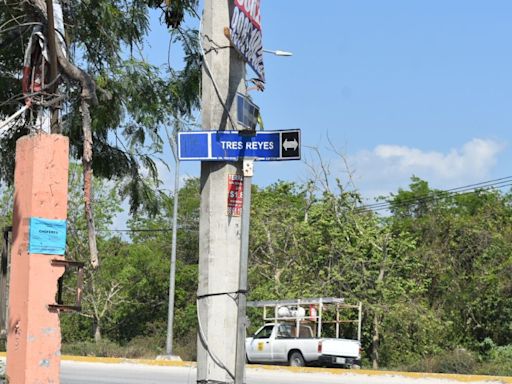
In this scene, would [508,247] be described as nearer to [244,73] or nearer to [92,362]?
[92,362]

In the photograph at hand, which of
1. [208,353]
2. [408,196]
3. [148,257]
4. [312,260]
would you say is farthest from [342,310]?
[408,196]

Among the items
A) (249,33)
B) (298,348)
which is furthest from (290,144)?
(298,348)

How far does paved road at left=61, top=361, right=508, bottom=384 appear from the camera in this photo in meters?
21.3

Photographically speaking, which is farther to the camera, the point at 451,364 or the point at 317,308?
the point at 317,308

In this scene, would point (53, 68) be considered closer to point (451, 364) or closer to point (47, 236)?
point (47, 236)

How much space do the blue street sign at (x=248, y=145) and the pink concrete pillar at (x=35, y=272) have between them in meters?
1.21

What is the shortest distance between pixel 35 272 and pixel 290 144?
7.63 ft

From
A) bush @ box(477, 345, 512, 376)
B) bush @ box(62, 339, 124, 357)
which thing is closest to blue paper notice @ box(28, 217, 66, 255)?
bush @ box(477, 345, 512, 376)

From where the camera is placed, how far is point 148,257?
42.0 meters

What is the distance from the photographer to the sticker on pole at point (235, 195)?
7320 millimetres

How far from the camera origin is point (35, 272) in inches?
277

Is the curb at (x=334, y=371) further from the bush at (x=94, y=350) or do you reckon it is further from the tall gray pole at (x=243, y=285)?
the tall gray pole at (x=243, y=285)

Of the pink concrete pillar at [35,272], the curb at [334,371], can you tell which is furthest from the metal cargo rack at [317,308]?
the pink concrete pillar at [35,272]

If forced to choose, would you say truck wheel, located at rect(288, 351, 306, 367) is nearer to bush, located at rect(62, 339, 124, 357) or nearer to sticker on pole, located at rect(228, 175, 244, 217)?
bush, located at rect(62, 339, 124, 357)
